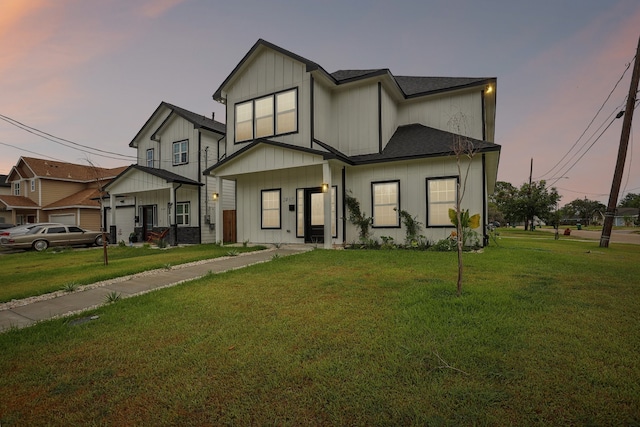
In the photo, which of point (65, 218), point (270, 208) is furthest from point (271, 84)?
point (65, 218)

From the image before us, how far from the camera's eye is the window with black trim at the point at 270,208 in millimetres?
13000

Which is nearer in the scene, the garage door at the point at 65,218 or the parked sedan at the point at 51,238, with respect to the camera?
the parked sedan at the point at 51,238

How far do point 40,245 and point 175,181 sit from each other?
822cm

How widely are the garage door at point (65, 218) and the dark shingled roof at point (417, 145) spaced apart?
25.7m

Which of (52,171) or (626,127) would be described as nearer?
(626,127)

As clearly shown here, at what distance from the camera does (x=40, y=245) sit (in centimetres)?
1527

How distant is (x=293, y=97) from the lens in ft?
39.4

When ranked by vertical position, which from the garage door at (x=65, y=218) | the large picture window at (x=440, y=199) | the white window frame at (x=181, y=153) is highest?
the white window frame at (x=181, y=153)

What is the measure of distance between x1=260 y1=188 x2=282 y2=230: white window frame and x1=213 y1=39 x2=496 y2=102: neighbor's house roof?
17.8 feet

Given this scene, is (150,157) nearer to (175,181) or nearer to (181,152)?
(181,152)

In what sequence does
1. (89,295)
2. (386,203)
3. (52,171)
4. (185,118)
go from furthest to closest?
(52,171)
(185,118)
(386,203)
(89,295)

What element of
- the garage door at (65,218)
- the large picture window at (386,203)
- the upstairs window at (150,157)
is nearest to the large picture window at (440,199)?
the large picture window at (386,203)

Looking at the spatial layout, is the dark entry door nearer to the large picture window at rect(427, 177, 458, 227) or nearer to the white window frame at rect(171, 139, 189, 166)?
the large picture window at rect(427, 177, 458, 227)

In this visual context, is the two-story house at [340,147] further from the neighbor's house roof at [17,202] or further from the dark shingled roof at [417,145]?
the neighbor's house roof at [17,202]
